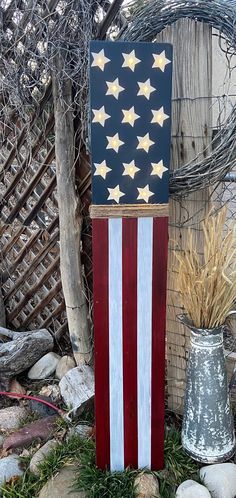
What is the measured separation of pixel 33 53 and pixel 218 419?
1800mm

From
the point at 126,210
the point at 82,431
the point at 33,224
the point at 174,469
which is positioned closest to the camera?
the point at 126,210

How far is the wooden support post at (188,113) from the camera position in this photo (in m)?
1.80

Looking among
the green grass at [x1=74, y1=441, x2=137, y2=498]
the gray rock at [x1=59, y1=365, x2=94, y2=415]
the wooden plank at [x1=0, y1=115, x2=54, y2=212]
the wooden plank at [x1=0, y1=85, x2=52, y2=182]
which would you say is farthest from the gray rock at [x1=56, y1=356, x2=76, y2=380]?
the wooden plank at [x1=0, y1=85, x2=52, y2=182]

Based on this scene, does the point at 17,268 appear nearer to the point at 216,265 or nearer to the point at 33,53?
the point at 33,53

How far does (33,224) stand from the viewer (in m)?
2.72

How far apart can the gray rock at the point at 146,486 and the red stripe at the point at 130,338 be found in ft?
0.27

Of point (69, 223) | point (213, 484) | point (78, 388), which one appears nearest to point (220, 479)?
point (213, 484)

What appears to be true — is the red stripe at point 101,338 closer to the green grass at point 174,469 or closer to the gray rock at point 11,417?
the green grass at point 174,469

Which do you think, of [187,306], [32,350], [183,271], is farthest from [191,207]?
[32,350]

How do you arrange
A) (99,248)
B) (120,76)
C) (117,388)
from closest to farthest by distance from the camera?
(120,76), (99,248), (117,388)

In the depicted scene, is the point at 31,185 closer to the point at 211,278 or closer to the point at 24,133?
the point at 24,133

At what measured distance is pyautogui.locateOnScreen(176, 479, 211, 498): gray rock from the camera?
1679mm

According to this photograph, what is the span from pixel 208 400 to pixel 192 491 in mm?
328

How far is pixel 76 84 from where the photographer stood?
2127 mm
